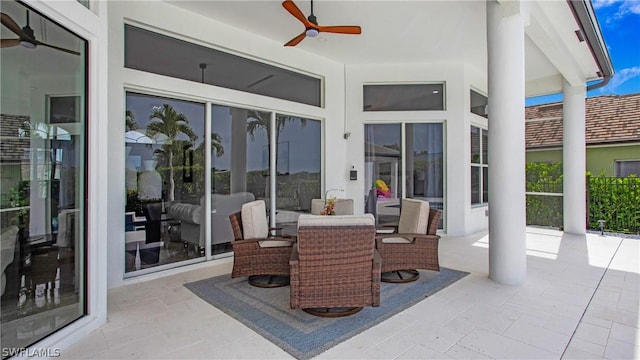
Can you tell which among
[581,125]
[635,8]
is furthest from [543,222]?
[635,8]

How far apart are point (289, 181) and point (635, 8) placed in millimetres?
13915

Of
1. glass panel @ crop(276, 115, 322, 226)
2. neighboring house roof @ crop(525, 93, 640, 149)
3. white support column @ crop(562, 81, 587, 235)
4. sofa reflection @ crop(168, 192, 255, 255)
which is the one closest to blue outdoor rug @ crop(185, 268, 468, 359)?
sofa reflection @ crop(168, 192, 255, 255)

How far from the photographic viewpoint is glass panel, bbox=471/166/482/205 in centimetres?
676

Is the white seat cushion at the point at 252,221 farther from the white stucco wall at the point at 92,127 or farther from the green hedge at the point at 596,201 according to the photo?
the green hedge at the point at 596,201

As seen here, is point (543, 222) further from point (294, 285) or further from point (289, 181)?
point (294, 285)

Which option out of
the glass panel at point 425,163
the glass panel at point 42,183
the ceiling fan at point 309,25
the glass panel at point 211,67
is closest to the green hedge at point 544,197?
the glass panel at point 425,163

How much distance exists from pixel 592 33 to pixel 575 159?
111 inches

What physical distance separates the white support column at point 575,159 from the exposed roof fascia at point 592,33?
532 mm

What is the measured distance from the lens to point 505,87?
11.9ft

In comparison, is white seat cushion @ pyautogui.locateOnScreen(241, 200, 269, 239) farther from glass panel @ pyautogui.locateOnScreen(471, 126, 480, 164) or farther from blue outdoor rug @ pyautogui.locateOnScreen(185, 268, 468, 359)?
glass panel @ pyautogui.locateOnScreen(471, 126, 480, 164)

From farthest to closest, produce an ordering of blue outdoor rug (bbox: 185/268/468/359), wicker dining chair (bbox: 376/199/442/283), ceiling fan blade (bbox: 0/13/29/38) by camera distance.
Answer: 1. wicker dining chair (bbox: 376/199/442/283)
2. blue outdoor rug (bbox: 185/268/468/359)
3. ceiling fan blade (bbox: 0/13/29/38)

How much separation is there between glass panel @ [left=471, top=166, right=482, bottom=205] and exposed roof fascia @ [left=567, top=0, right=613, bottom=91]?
9.19 ft

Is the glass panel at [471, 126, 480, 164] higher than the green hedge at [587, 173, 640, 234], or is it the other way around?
the glass panel at [471, 126, 480, 164]

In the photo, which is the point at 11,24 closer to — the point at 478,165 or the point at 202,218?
the point at 202,218
